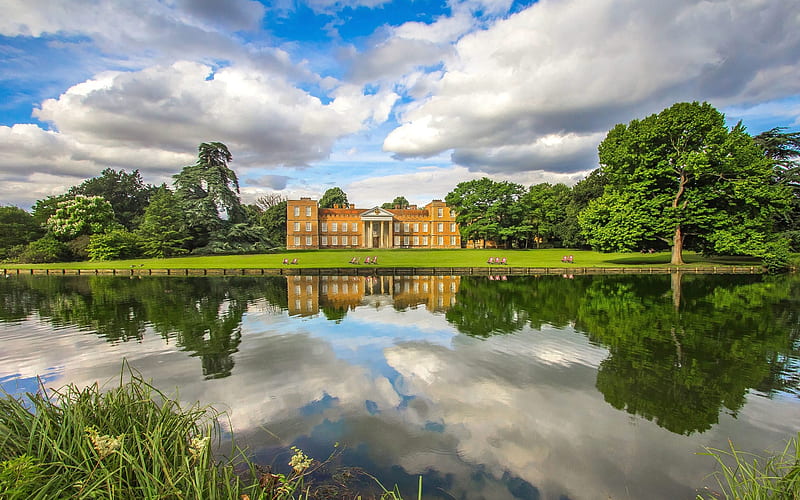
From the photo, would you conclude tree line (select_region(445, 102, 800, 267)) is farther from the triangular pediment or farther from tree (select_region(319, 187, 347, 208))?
tree (select_region(319, 187, 347, 208))

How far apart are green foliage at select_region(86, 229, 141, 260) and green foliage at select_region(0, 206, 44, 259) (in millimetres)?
11684

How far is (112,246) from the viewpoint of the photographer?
40.4 metres

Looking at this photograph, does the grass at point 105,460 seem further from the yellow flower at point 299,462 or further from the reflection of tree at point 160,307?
the reflection of tree at point 160,307

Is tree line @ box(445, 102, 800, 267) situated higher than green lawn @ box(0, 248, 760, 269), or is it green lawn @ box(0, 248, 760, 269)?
tree line @ box(445, 102, 800, 267)

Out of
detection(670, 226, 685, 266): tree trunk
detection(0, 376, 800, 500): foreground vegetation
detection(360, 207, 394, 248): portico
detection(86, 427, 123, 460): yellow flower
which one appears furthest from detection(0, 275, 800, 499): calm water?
detection(360, 207, 394, 248): portico

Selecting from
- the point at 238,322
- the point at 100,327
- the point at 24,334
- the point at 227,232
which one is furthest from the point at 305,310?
the point at 227,232

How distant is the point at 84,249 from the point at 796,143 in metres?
71.5

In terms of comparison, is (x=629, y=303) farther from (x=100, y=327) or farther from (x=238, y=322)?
(x=100, y=327)

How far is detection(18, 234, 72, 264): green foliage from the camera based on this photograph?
4125 cm

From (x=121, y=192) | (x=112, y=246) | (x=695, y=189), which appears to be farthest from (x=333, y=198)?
(x=695, y=189)

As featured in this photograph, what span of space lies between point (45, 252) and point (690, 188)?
204 ft

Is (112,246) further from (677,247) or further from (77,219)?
(677,247)

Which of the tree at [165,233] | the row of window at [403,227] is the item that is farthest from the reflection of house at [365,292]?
the row of window at [403,227]

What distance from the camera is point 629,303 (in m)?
15.8
